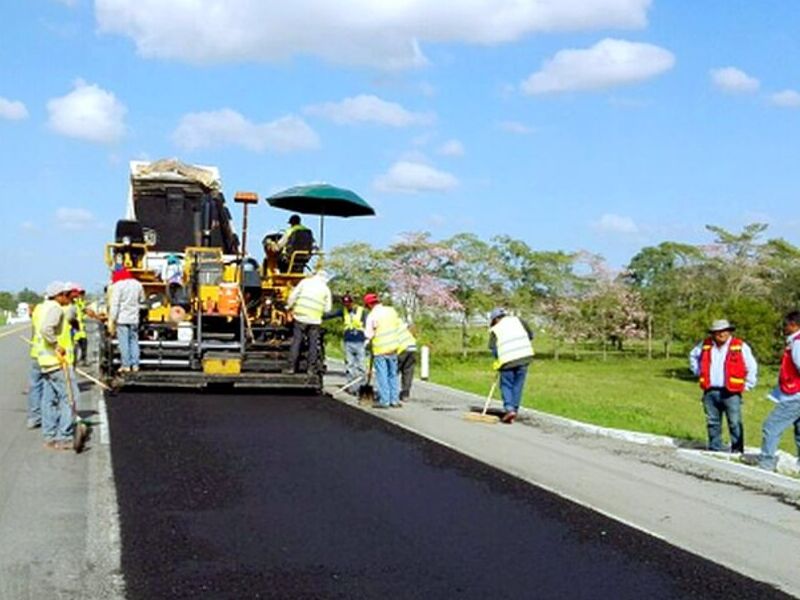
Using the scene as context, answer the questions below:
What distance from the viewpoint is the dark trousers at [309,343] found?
650 inches

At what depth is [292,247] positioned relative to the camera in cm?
1762

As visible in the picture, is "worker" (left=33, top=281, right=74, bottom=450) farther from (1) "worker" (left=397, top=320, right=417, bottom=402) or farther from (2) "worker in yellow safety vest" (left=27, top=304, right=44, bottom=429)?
(1) "worker" (left=397, top=320, right=417, bottom=402)

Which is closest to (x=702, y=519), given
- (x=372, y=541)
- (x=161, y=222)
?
(x=372, y=541)

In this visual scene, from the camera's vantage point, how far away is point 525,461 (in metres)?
11.2

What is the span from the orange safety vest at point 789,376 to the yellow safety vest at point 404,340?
6409 mm

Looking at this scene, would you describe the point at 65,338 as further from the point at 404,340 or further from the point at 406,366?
the point at 406,366

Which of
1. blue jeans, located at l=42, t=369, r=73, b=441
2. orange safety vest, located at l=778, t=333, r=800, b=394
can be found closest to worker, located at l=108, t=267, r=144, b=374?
blue jeans, located at l=42, t=369, r=73, b=441

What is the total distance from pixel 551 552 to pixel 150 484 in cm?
356

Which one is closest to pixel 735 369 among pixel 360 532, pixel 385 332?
pixel 385 332

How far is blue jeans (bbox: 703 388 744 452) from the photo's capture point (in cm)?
1223

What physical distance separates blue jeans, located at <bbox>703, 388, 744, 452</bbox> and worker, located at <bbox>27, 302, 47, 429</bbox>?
7295mm

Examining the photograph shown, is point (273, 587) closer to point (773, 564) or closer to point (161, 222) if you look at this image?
point (773, 564)

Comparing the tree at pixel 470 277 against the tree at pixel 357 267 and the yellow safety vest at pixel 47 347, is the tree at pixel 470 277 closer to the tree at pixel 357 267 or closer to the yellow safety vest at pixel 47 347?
the tree at pixel 357 267

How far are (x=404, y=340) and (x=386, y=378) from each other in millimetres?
1285
